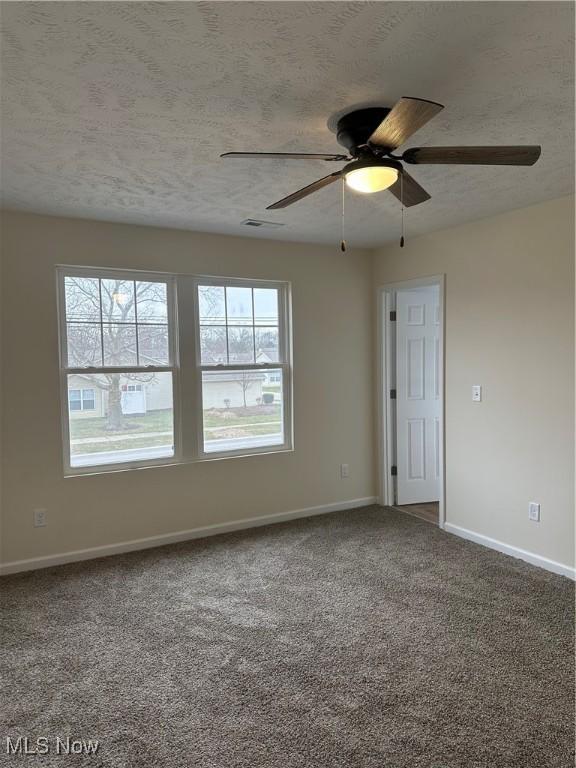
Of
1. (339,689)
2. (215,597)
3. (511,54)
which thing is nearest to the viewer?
(511,54)

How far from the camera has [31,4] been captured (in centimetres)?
136

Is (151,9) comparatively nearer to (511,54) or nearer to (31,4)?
(31,4)

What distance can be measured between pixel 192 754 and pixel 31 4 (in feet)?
8.17

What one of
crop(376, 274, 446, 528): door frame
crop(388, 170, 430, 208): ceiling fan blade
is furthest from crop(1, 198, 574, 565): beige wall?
crop(388, 170, 430, 208): ceiling fan blade

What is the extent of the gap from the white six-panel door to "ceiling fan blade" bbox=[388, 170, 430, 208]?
2.44m

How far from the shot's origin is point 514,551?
11.7ft

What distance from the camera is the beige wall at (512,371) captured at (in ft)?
10.6

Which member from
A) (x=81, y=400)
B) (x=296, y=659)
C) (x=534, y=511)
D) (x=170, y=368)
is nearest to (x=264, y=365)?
(x=170, y=368)

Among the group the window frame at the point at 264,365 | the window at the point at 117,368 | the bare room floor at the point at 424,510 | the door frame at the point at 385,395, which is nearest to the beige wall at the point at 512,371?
the bare room floor at the point at 424,510

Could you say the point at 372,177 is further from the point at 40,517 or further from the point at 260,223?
the point at 40,517

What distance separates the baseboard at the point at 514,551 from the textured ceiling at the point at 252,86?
2.40 m

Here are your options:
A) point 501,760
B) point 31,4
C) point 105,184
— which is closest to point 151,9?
point 31,4

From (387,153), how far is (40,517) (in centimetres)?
323

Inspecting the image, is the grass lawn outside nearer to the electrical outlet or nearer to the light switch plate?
the electrical outlet
